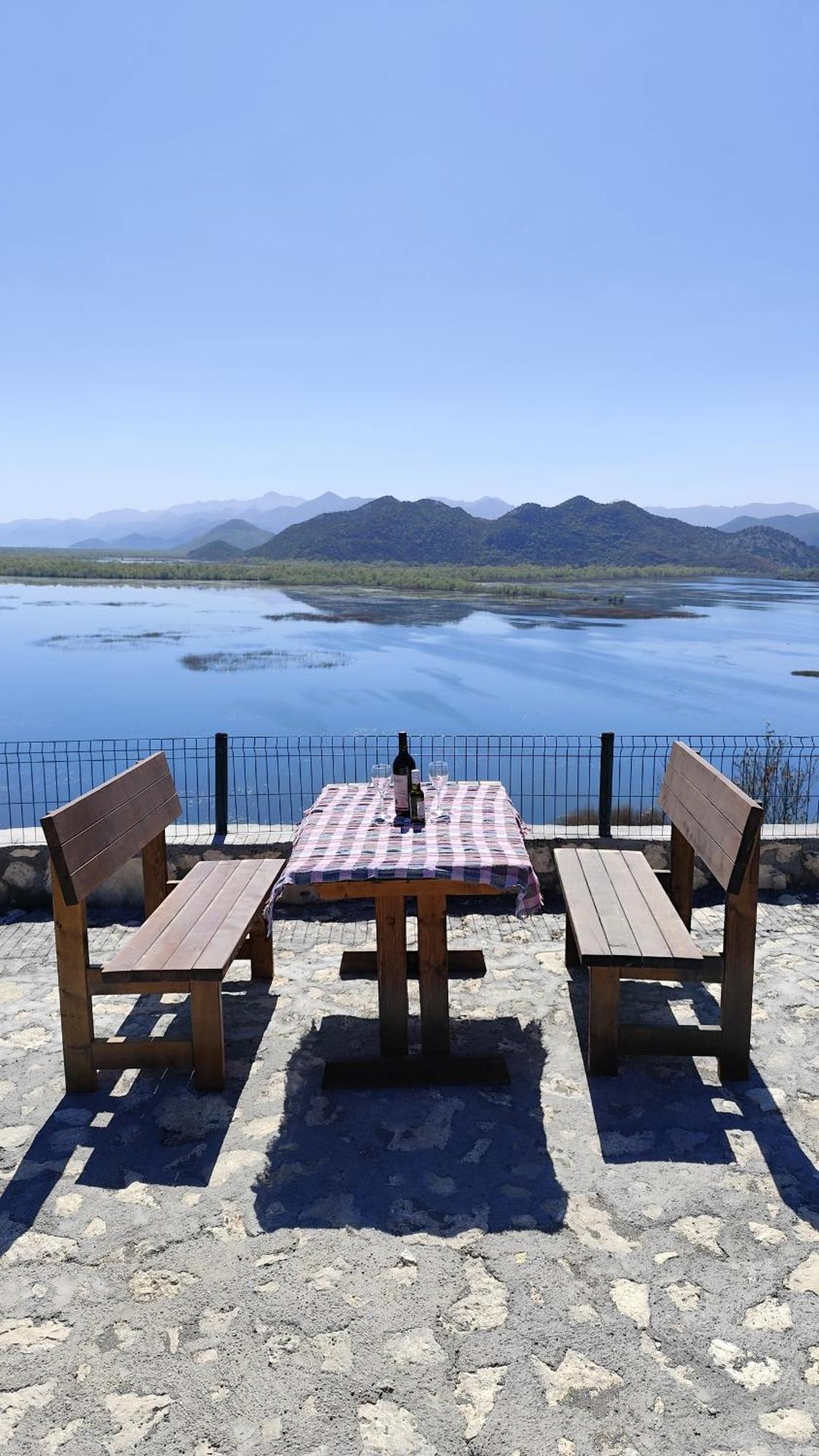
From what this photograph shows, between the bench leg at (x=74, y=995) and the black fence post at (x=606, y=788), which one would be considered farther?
the black fence post at (x=606, y=788)

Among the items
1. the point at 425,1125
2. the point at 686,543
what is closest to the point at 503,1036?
the point at 425,1125

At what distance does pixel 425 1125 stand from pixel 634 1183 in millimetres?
735

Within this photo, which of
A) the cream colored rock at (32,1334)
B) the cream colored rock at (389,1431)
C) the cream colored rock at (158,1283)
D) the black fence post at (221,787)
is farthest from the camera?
the black fence post at (221,787)

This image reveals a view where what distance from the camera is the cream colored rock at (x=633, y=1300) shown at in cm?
246

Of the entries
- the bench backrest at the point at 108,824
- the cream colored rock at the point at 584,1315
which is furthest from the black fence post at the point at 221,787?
the cream colored rock at the point at 584,1315

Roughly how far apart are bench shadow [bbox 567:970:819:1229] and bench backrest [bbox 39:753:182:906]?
2044mm

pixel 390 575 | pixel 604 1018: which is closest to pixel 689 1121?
pixel 604 1018

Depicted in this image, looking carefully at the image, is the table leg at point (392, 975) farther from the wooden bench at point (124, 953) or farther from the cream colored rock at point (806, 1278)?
the cream colored rock at point (806, 1278)

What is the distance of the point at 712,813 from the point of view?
405 cm

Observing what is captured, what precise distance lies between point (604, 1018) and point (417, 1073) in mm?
739

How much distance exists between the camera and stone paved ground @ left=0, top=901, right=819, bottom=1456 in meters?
2.20

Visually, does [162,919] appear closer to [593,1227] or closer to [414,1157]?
[414,1157]

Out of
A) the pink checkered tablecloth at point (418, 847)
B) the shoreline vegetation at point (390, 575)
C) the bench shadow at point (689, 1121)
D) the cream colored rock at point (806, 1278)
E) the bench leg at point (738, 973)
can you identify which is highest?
the shoreline vegetation at point (390, 575)

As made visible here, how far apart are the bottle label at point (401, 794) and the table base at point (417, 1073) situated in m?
1.02
